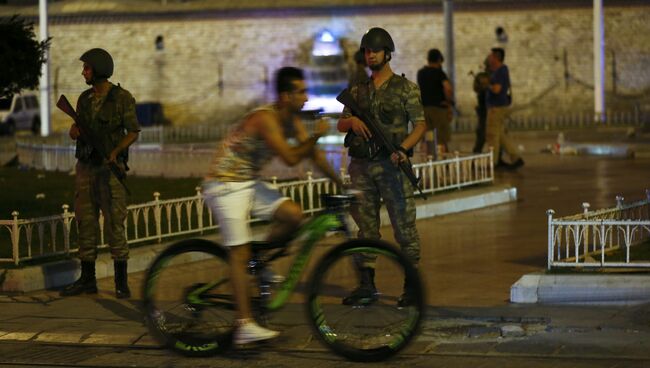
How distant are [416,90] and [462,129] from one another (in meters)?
28.1

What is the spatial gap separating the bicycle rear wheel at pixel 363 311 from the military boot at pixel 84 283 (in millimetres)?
3086

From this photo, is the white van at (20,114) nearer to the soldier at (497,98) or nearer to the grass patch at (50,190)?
the grass patch at (50,190)

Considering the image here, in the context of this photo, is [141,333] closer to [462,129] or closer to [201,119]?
[462,129]

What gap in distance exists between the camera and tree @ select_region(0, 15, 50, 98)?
1426cm

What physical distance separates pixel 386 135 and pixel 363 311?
1.74m

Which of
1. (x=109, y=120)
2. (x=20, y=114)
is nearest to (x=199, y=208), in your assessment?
(x=109, y=120)

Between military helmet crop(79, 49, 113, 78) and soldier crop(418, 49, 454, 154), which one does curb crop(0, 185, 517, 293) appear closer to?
military helmet crop(79, 49, 113, 78)

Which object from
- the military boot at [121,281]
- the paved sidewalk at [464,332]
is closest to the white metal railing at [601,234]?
the paved sidewalk at [464,332]

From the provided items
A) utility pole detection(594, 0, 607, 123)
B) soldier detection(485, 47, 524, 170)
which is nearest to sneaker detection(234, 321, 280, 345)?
soldier detection(485, 47, 524, 170)

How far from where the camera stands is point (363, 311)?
8469 mm

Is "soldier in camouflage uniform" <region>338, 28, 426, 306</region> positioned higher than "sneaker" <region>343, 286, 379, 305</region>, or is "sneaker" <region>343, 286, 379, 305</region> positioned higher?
"soldier in camouflage uniform" <region>338, 28, 426, 306</region>

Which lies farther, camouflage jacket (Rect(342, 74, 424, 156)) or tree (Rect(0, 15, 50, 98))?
tree (Rect(0, 15, 50, 98))

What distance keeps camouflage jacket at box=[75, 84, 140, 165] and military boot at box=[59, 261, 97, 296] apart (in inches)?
31.5

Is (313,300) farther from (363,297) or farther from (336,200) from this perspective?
(336,200)
